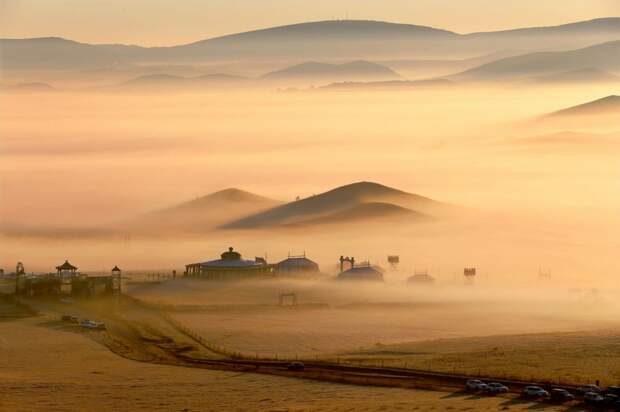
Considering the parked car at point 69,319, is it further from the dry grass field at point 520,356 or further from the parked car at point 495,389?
the parked car at point 495,389

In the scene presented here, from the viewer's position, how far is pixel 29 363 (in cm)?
8381

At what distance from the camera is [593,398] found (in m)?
69.8

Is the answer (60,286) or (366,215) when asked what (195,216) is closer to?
(366,215)

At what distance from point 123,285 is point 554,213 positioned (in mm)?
79775

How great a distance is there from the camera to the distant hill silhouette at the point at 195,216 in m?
178

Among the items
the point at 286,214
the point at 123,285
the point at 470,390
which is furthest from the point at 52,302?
the point at 286,214

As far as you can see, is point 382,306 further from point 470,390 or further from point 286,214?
A: point 286,214

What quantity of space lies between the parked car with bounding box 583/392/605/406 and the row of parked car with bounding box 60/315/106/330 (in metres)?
34.6

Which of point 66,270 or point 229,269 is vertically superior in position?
point 229,269

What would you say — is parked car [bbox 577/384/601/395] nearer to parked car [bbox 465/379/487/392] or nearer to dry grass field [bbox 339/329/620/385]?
dry grass field [bbox 339/329/620/385]

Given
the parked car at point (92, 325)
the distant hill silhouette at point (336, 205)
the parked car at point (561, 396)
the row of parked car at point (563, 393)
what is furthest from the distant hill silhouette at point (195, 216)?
the parked car at point (561, 396)

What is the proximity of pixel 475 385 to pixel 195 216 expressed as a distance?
11739 cm

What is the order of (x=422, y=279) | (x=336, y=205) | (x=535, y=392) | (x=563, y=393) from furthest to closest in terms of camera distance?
(x=336, y=205) → (x=422, y=279) → (x=535, y=392) → (x=563, y=393)

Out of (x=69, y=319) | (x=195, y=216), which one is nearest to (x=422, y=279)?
(x=69, y=319)
